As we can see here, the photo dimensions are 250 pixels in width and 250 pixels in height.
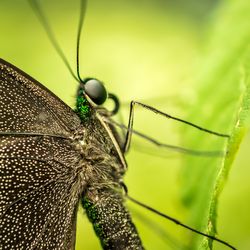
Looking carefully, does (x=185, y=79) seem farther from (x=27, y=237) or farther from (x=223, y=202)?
(x=27, y=237)

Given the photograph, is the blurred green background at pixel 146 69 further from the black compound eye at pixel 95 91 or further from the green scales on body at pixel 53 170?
the black compound eye at pixel 95 91

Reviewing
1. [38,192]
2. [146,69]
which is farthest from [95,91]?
[146,69]

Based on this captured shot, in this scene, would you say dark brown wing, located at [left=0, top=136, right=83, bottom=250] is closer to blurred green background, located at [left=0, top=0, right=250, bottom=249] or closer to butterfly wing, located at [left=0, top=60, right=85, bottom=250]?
butterfly wing, located at [left=0, top=60, right=85, bottom=250]

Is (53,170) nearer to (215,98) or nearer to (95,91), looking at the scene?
(95,91)

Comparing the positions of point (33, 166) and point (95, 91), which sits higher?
point (95, 91)

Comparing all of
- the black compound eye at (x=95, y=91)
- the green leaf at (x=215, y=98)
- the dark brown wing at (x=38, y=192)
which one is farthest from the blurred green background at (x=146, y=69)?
the black compound eye at (x=95, y=91)

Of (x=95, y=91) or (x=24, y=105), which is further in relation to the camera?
(x=95, y=91)
